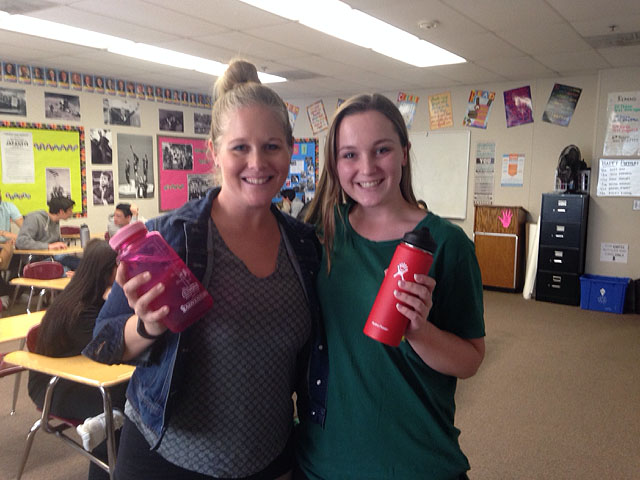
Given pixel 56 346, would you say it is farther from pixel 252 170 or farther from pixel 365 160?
pixel 365 160

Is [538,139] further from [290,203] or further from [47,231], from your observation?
[47,231]

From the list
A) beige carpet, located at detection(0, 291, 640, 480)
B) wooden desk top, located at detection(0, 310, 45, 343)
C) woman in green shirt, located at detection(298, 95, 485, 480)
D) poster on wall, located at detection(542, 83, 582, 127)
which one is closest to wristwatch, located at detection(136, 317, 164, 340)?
woman in green shirt, located at detection(298, 95, 485, 480)

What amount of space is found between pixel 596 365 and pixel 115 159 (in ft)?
20.3

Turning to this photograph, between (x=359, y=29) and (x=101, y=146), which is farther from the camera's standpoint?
(x=101, y=146)

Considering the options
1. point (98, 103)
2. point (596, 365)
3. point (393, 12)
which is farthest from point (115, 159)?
point (596, 365)

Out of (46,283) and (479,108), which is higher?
(479,108)

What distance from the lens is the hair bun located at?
1205 mm

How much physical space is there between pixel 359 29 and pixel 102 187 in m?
4.29

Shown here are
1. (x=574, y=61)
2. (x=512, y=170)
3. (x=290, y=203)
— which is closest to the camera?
(x=574, y=61)

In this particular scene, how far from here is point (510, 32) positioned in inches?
172

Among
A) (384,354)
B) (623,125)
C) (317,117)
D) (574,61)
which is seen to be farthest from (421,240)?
(317,117)

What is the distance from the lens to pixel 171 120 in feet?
25.5

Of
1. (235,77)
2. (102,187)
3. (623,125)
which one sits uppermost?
(623,125)

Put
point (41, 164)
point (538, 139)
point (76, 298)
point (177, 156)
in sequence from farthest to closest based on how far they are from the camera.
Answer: point (177, 156) < point (538, 139) < point (41, 164) < point (76, 298)
